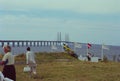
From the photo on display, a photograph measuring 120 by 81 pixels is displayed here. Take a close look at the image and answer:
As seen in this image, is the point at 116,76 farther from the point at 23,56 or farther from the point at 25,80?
the point at 23,56

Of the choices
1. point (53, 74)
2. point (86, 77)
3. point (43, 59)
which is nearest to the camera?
point (86, 77)

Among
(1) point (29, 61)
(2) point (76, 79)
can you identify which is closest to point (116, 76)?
(2) point (76, 79)

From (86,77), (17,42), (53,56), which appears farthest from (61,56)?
(17,42)

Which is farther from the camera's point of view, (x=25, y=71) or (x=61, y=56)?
(x=61, y=56)

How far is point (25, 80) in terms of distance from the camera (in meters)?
19.5

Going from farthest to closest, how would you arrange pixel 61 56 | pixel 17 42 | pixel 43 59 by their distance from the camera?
pixel 17 42, pixel 61 56, pixel 43 59

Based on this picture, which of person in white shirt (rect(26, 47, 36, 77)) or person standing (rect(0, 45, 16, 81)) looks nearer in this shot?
person standing (rect(0, 45, 16, 81))

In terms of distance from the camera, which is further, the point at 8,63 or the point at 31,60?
the point at 31,60

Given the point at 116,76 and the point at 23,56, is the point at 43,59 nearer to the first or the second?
the point at 23,56

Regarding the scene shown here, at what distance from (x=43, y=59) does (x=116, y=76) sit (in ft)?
42.9

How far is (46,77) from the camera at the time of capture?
20953 millimetres

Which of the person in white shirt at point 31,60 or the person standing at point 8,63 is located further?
the person in white shirt at point 31,60

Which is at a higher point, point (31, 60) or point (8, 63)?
point (8, 63)

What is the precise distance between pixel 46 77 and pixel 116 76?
331cm
